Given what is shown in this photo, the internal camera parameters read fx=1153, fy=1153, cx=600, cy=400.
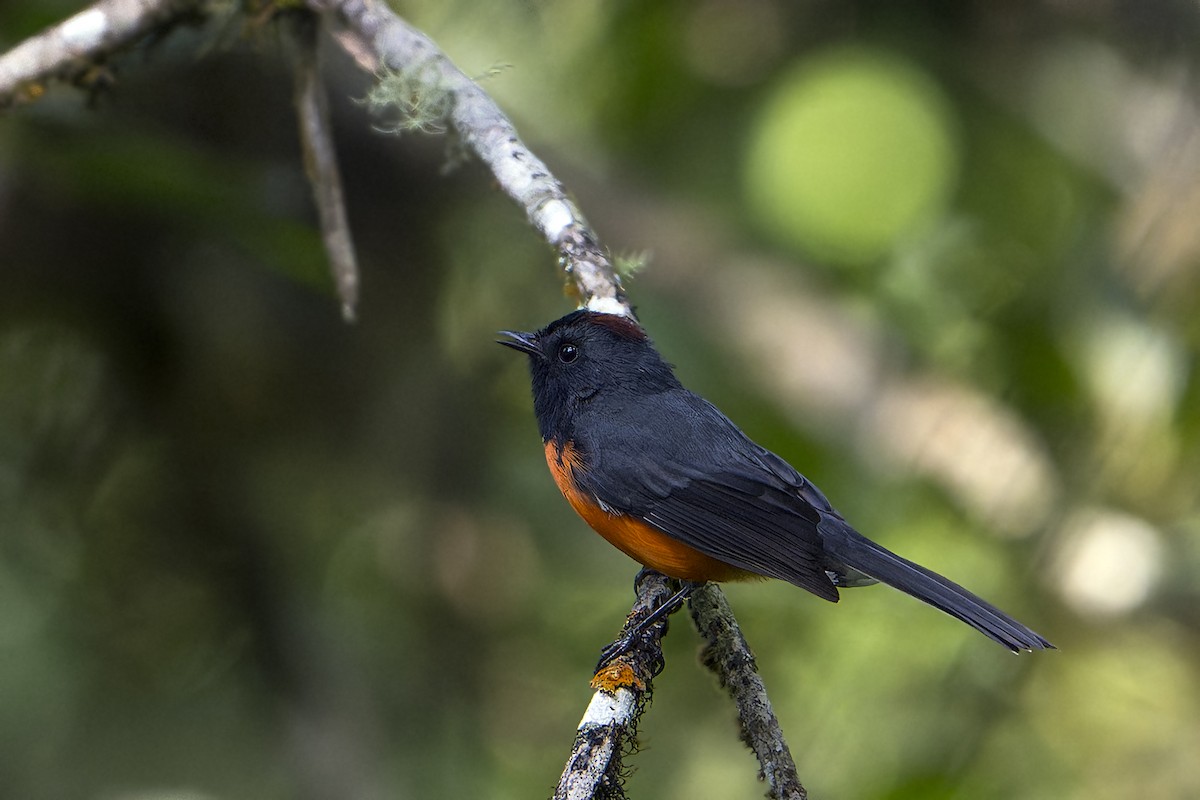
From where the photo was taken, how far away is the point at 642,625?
2.89 metres

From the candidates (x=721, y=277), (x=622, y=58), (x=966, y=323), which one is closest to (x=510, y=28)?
(x=622, y=58)

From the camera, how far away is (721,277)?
5070 mm

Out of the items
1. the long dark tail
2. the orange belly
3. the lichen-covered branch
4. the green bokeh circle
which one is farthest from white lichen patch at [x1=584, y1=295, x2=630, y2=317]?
the green bokeh circle

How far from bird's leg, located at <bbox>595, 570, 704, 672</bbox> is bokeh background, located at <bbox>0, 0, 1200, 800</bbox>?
4.70 ft

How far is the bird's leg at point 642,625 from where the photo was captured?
2717 mm

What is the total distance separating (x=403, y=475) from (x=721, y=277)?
1.67m

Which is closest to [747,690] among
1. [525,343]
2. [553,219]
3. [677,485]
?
[677,485]

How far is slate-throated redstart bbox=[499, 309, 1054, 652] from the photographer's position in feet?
10.2

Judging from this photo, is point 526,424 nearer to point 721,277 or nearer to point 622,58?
point 721,277

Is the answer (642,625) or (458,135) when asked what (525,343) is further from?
(642,625)

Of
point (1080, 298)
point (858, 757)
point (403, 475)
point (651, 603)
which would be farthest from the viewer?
point (403, 475)

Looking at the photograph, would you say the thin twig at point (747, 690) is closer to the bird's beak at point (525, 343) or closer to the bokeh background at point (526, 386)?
the bird's beak at point (525, 343)

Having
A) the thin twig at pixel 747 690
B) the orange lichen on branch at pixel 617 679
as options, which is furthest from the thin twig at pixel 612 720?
the thin twig at pixel 747 690

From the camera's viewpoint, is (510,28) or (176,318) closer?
(510,28)
